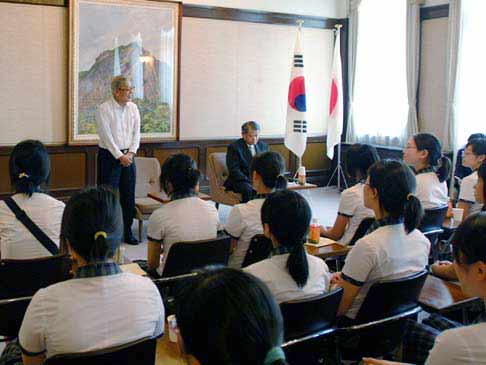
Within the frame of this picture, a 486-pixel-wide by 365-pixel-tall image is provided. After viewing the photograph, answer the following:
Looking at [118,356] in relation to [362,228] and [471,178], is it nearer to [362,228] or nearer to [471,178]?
[362,228]

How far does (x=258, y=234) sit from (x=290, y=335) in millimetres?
1056

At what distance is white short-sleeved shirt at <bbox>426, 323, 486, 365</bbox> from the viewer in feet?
4.97

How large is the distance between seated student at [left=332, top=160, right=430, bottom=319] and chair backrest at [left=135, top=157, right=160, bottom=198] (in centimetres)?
387

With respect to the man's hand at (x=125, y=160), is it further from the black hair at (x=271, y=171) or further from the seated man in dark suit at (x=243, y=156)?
the black hair at (x=271, y=171)

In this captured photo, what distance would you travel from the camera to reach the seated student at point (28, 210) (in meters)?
2.80

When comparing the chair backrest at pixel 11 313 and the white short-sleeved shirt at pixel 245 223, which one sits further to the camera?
the white short-sleeved shirt at pixel 245 223

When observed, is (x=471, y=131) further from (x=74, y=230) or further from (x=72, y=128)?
(x=74, y=230)

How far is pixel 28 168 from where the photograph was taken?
9.54 feet

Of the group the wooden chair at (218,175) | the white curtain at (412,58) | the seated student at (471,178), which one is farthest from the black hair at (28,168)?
the white curtain at (412,58)

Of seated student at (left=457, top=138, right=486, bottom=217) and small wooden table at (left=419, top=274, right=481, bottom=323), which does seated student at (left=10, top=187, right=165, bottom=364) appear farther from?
seated student at (left=457, top=138, right=486, bottom=217)

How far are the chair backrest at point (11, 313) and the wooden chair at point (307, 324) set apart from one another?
120 centimetres

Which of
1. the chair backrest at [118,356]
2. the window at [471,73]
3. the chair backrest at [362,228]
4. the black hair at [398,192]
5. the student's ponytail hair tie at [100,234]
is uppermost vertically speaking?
the window at [471,73]

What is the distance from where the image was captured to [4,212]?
280cm

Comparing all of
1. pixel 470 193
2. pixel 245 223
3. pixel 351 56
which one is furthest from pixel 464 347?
pixel 351 56
